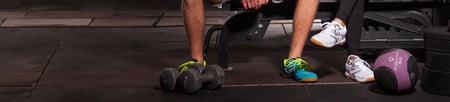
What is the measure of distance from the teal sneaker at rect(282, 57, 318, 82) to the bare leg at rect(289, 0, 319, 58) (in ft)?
0.21

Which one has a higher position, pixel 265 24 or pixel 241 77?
pixel 265 24

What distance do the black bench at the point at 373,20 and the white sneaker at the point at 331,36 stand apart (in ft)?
0.89

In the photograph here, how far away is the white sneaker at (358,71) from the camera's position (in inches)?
117

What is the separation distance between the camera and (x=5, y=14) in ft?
18.1

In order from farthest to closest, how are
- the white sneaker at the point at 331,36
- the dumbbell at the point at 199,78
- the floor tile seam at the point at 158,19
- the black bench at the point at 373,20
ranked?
the floor tile seam at the point at 158,19 → the black bench at the point at 373,20 → the white sneaker at the point at 331,36 → the dumbbell at the point at 199,78

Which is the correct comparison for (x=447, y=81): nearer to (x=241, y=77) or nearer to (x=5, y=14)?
(x=241, y=77)

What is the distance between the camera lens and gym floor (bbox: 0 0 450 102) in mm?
2787

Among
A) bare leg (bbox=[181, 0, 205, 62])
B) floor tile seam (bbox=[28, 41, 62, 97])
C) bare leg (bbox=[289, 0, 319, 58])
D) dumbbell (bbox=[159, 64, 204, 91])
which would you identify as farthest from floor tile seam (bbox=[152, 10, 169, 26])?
dumbbell (bbox=[159, 64, 204, 91])

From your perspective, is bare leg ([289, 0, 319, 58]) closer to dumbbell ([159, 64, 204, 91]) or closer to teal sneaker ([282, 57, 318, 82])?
teal sneaker ([282, 57, 318, 82])

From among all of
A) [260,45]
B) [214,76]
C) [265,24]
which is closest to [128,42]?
[260,45]

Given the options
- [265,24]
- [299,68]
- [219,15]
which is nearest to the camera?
[299,68]

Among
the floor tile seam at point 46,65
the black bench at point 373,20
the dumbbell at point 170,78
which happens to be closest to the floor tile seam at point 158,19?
the floor tile seam at point 46,65

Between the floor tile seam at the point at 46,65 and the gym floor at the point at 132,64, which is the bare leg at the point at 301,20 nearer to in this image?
the gym floor at the point at 132,64

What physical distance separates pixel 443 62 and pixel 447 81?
8 cm
